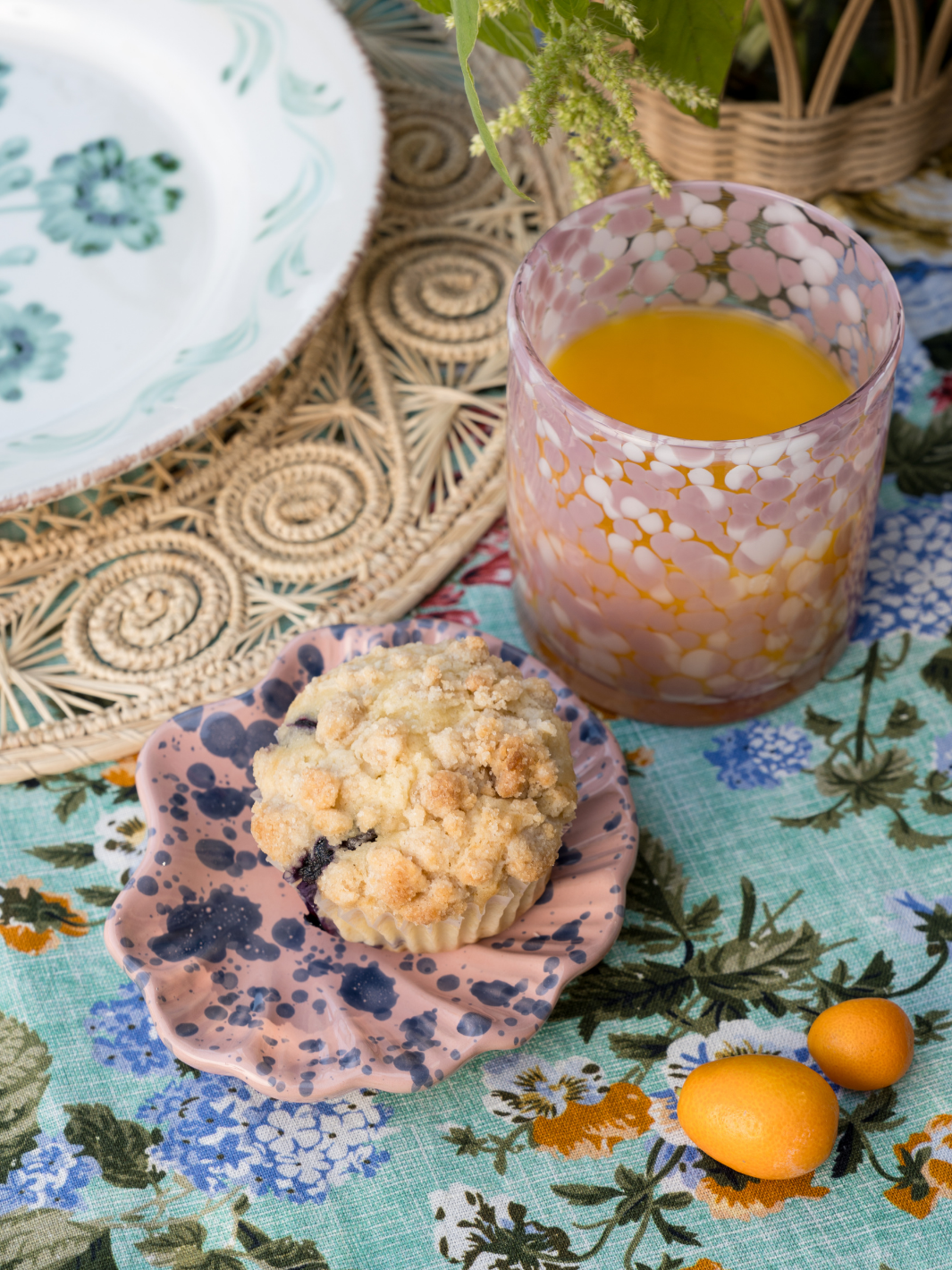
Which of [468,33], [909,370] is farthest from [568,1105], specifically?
[909,370]

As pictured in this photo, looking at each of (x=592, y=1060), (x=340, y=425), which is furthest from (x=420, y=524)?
(x=592, y=1060)

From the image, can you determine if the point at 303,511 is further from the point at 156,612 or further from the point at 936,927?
the point at 936,927

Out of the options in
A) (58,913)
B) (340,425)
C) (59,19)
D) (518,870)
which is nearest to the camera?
(518,870)

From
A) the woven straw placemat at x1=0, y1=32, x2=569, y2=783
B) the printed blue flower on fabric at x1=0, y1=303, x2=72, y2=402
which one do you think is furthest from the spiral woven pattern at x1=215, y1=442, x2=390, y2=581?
the printed blue flower on fabric at x1=0, y1=303, x2=72, y2=402

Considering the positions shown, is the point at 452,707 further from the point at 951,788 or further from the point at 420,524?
the point at 951,788

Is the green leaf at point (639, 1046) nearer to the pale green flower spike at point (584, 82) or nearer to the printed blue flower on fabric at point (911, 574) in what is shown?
the printed blue flower on fabric at point (911, 574)
